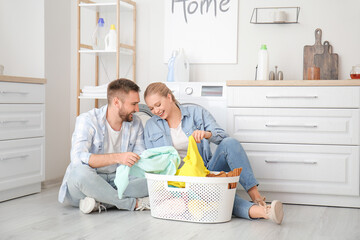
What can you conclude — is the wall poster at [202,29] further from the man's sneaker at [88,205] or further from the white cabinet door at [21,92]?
the man's sneaker at [88,205]

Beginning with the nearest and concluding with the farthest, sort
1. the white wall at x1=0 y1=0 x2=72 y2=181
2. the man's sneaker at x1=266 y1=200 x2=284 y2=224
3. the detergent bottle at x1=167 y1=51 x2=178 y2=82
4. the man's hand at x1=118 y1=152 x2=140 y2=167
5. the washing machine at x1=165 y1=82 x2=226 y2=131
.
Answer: the man's sneaker at x1=266 y1=200 x2=284 y2=224, the man's hand at x1=118 y1=152 x2=140 y2=167, the washing machine at x1=165 y1=82 x2=226 y2=131, the detergent bottle at x1=167 y1=51 x2=178 y2=82, the white wall at x1=0 y1=0 x2=72 y2=181

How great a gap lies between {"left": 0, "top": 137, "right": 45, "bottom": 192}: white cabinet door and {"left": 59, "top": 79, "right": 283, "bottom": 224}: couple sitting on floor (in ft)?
1.57

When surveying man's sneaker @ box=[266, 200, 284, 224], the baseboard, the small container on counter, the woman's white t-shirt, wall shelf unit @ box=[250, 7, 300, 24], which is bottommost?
the baseboard

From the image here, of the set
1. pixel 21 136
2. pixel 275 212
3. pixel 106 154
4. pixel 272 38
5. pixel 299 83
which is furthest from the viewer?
pixel 272 38

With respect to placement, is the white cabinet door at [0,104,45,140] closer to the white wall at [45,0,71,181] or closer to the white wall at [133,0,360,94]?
the white wall at [45,0,71,181]

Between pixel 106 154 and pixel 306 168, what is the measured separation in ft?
4.11

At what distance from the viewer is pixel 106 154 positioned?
104 inches

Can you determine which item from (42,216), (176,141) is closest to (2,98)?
(42,216)

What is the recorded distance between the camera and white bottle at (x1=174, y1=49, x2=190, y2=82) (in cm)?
359

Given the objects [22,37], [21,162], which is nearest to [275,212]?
[21,162]

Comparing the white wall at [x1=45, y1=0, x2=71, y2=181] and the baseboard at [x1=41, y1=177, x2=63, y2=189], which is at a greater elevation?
the white wall at [x1=45, y1=0, x2=71, y2=181]

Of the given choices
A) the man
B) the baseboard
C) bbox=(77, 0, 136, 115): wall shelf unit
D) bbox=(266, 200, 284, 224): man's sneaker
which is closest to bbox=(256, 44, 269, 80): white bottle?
the man

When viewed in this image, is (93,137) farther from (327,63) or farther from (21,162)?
(327,63)

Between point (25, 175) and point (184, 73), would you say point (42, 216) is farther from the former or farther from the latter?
point (184, 73)
